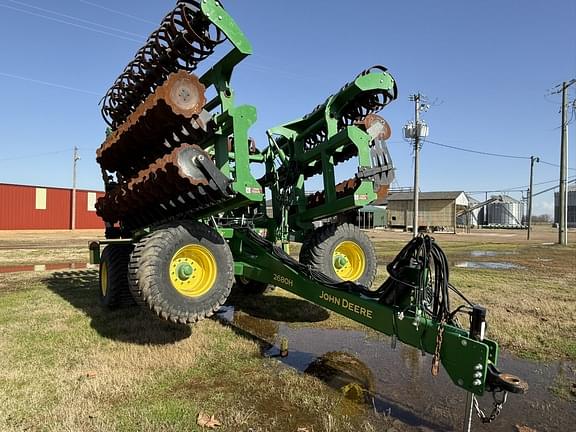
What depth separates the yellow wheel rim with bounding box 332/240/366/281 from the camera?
22.8 ft

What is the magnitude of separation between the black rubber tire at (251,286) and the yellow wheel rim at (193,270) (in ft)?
10.8

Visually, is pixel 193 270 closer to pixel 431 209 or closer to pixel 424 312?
pixel 424 312

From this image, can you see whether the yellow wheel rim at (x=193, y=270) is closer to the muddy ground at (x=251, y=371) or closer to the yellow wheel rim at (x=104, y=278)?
the muddy ground at (x=251, y=371)

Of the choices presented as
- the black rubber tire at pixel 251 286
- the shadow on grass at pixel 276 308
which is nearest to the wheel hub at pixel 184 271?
the shadow on grass at pixel 276 308

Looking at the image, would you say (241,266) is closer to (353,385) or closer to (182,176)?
(182,176)

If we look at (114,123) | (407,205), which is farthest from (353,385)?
(407,205)

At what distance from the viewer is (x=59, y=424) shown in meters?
3.48

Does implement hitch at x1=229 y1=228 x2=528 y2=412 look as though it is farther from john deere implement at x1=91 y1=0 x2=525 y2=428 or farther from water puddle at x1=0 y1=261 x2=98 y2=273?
water puddle at x1=0 y1=261 x2=98 y2=273

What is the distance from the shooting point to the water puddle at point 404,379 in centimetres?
378

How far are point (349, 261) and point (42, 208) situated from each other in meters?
35.9

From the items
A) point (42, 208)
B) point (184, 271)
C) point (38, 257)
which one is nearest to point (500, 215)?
point (42, 208)

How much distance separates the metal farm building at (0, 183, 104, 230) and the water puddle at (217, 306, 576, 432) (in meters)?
34.5

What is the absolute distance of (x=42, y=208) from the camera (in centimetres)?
3675

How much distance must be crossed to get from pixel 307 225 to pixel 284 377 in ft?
10.8
